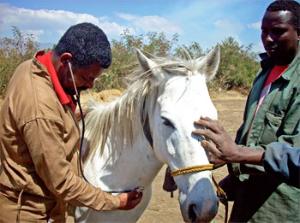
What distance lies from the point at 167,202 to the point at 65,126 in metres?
4.02

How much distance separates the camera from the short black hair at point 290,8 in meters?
2.15

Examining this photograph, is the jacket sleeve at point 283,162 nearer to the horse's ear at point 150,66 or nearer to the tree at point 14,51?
the horse's ear at point 150,66

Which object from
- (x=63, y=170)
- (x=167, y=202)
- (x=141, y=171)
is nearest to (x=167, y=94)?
(x=141, y=171)

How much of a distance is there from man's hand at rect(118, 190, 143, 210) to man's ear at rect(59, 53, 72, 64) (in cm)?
91

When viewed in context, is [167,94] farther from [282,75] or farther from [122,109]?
[282,75]

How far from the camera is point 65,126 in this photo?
6.96ft

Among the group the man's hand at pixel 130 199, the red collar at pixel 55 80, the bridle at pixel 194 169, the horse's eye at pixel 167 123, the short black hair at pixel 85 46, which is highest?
the short black hair at pixel 85 46

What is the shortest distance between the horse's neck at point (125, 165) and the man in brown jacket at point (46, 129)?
0.46 meters

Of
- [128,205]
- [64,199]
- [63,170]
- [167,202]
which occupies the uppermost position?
[63,170]

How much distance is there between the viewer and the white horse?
2.21 metres

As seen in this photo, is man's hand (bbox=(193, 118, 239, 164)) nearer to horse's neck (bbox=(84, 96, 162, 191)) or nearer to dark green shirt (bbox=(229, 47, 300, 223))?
dark green shirt (bbox=(229, 47, 300, 223))

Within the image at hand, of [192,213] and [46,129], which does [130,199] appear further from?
[46,129]

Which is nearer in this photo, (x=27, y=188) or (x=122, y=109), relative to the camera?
(x=27, y=188)

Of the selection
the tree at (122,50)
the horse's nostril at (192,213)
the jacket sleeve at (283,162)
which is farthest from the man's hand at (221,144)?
the tree at (122,50)
